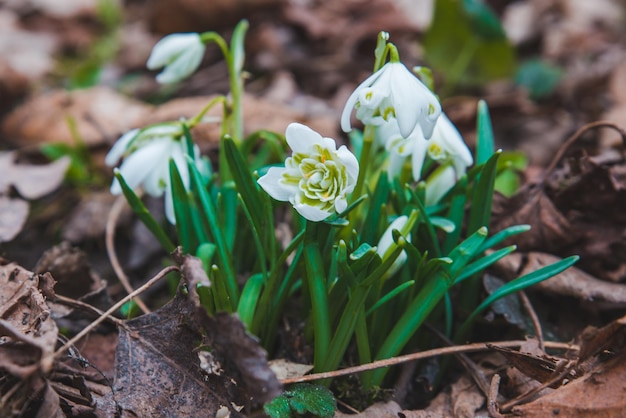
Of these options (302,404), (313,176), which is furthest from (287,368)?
(313,176)

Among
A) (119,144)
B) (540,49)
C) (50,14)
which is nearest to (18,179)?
(119,144)

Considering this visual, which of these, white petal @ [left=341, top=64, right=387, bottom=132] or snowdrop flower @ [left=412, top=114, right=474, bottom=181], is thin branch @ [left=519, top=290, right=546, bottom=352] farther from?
white petal @ [left=341, top=64, right=387, bottom=132]

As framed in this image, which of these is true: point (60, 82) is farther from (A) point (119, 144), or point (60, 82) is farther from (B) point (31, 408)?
(B) point (31, 408)

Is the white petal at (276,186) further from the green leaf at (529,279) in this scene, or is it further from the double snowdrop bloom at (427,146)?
the green leaf at (529,279)

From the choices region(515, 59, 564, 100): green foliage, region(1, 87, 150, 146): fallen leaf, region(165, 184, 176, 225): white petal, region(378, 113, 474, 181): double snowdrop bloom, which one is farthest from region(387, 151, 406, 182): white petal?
region(515, 59, 564, 100): green foliage

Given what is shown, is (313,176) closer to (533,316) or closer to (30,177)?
(533,316)

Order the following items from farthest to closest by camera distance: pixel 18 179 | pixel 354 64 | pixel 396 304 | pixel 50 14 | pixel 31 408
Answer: pixel 50 14
pixel 354 64
pixel 18 179
pixel 396 304
pixel 31 408

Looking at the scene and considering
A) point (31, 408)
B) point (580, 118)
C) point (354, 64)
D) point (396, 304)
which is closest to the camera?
point (31, 408)
